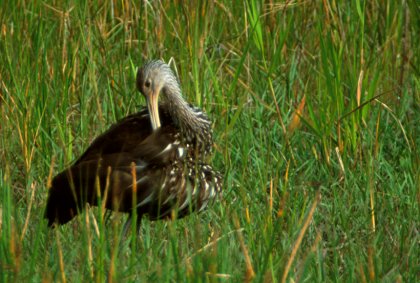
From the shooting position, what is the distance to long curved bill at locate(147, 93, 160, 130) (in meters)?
4.64

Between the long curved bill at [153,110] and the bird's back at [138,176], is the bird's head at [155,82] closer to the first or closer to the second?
the long curved bill at [153,110]

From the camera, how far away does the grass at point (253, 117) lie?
4.04 metres

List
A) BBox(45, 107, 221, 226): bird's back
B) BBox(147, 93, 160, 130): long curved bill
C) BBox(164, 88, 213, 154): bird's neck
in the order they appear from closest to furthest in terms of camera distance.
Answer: BBox(45, 107, 221, 226): bird's back
BBox(147, 93, 160, 130): long curved bill
BBox(164, 88, 213, 154): bird's neck

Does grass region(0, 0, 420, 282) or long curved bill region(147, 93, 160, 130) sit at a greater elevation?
long curved bill region(147, 93, 160, 130)

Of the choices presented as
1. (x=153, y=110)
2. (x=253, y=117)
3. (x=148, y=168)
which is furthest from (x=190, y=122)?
(x=253, y=117)

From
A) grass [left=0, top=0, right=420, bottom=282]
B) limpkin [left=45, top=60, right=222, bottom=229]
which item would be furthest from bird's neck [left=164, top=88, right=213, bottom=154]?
grass [left=0, top=0, right=420, bottom=282]

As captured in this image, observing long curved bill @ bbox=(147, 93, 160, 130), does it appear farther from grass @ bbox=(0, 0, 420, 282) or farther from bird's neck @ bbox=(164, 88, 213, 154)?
grass @ bbox=(0, 0, 420, 282)

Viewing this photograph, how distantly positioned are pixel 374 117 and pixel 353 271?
193 cm

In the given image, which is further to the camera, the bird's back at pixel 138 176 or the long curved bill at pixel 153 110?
the long curved bill at pixel 153 110

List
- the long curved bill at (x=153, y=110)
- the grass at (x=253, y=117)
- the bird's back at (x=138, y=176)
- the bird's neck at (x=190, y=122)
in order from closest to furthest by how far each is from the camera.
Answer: the grass at (x=253, y=117) < the bird's back at (x=138, y=176) < the long curved bill at (x=153, y=110) < the bird's neck at (x=190, y=122)

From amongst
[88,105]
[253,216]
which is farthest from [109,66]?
[253,216]

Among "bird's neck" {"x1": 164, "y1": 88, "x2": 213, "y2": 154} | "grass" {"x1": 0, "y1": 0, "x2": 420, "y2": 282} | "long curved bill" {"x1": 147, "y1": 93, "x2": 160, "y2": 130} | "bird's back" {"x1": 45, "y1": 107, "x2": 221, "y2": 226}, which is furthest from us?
"bird's neck" {"x1": 164, "y1": 88, "x2": 213, "y2": 154}

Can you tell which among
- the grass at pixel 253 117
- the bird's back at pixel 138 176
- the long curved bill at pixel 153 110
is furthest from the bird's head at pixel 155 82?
the grass at pixel 253 117

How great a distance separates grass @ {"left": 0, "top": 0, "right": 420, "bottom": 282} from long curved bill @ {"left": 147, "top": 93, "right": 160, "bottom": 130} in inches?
12.8
